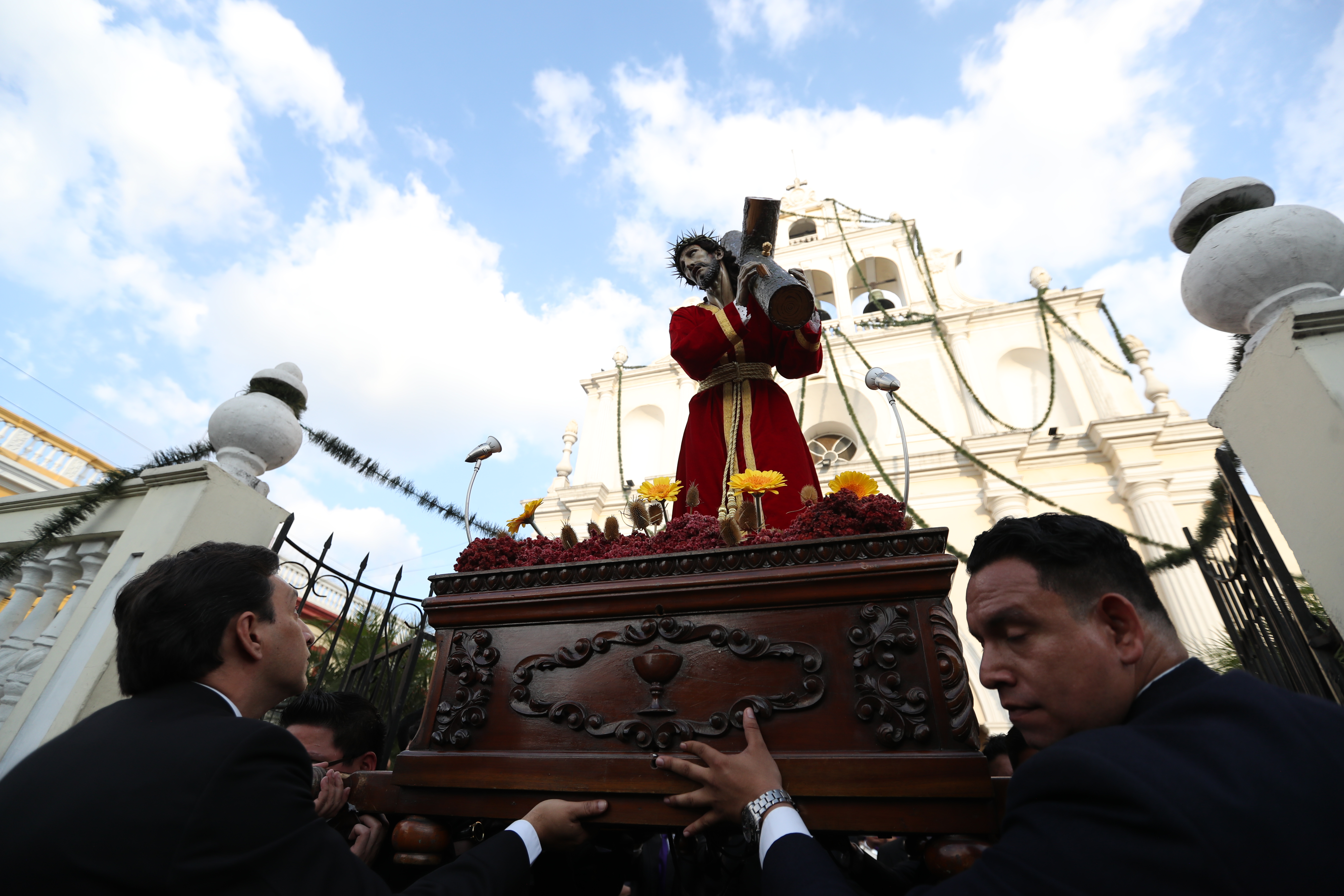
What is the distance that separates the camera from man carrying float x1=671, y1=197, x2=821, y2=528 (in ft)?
8.36

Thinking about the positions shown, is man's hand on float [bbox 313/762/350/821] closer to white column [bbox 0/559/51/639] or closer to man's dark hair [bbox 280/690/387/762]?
man's dark hair [bbox 280/690/387/762]

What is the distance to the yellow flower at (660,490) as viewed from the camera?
2254 millimetres

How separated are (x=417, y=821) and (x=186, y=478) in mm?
2605

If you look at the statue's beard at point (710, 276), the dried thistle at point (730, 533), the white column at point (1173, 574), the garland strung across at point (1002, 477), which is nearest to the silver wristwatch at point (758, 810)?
the dried thistle at point (730, 533)

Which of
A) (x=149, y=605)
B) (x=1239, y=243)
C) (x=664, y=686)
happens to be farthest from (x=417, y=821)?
(x=1239, y=243)

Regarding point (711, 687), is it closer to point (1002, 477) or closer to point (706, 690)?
point (706, 690)

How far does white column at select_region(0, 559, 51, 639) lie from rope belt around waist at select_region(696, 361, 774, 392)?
3725 millimetres

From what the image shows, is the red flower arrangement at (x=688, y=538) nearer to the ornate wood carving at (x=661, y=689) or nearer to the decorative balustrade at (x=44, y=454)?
the ornate wood carving at (x=661, y=689)

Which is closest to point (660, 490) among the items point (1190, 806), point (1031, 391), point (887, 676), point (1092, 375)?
point (887, 676)

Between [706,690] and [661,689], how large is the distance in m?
0.11

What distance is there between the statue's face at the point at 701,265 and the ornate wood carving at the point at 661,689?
1.98 m

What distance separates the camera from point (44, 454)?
948 centimetres

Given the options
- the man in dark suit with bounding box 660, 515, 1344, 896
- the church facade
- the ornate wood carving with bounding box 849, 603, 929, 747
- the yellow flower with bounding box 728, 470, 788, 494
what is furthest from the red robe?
the church facade

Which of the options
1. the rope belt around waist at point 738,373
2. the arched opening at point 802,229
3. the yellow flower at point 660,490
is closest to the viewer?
the yellow flower at point 660,490
